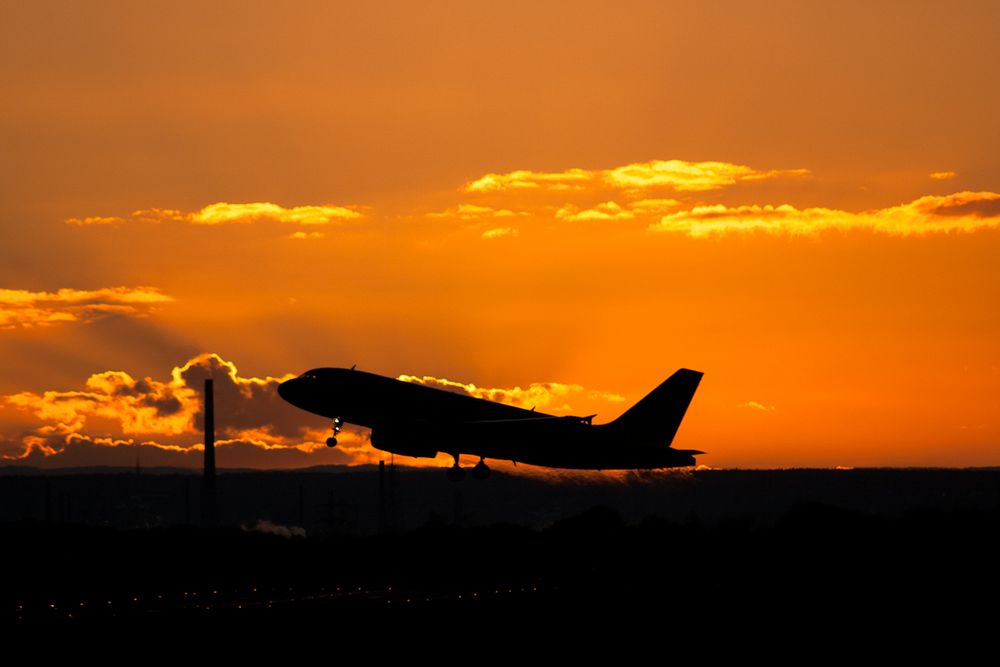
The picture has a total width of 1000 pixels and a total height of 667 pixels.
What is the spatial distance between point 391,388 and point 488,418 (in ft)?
27.7

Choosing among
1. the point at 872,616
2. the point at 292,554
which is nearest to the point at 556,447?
the point at 292,554

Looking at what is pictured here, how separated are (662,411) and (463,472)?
1921 centimetres

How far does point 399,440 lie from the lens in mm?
106750

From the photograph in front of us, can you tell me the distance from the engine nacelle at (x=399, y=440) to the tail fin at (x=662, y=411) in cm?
1844

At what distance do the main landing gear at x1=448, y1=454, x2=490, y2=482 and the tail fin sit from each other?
1176cm

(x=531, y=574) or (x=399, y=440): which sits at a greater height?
(x=399, y=440)

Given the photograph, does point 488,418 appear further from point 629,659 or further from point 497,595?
point 629,659

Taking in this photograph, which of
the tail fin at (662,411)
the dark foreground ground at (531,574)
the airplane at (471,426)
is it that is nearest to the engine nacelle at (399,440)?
the airplane at (471,426)

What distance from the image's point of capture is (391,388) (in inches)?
4171

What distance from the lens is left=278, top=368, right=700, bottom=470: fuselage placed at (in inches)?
4129

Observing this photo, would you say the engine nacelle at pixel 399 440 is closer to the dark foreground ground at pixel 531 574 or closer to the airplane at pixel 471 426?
the airplane at pixel 471 426

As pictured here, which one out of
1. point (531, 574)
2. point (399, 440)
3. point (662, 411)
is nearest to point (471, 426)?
point (399, 440)

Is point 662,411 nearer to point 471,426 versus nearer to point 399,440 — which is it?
point 471,426

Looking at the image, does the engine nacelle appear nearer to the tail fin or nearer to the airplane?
the airplane
